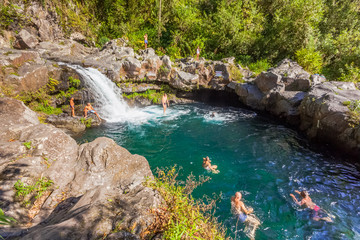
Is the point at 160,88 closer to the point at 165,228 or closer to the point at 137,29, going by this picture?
the point at 137,29

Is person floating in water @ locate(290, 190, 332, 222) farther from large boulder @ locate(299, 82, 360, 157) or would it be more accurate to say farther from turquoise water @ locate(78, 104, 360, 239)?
large boulder @ locate(299, 82, 360, 157)

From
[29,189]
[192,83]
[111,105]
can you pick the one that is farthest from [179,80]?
[29,189]

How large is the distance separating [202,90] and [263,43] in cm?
968

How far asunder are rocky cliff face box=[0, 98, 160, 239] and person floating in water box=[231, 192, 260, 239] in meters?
3.02

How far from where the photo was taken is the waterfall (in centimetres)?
1266

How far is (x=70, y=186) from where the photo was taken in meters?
4.56

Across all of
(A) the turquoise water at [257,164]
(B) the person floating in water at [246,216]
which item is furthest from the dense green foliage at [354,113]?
(B) the person floating in water at [246,216]

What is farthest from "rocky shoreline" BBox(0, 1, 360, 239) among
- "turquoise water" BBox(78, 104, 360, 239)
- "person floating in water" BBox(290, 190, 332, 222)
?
"person floating in water" BBox(290, 190, 332, 222)

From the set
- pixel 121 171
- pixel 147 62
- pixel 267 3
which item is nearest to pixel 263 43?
pixel 267 3

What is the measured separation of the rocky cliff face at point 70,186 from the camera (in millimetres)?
2650

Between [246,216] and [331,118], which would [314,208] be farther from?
[331,118]

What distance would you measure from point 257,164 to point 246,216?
3411 mm

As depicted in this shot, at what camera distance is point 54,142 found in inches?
203

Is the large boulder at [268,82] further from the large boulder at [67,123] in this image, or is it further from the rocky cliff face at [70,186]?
the large boulder at [67,123]
